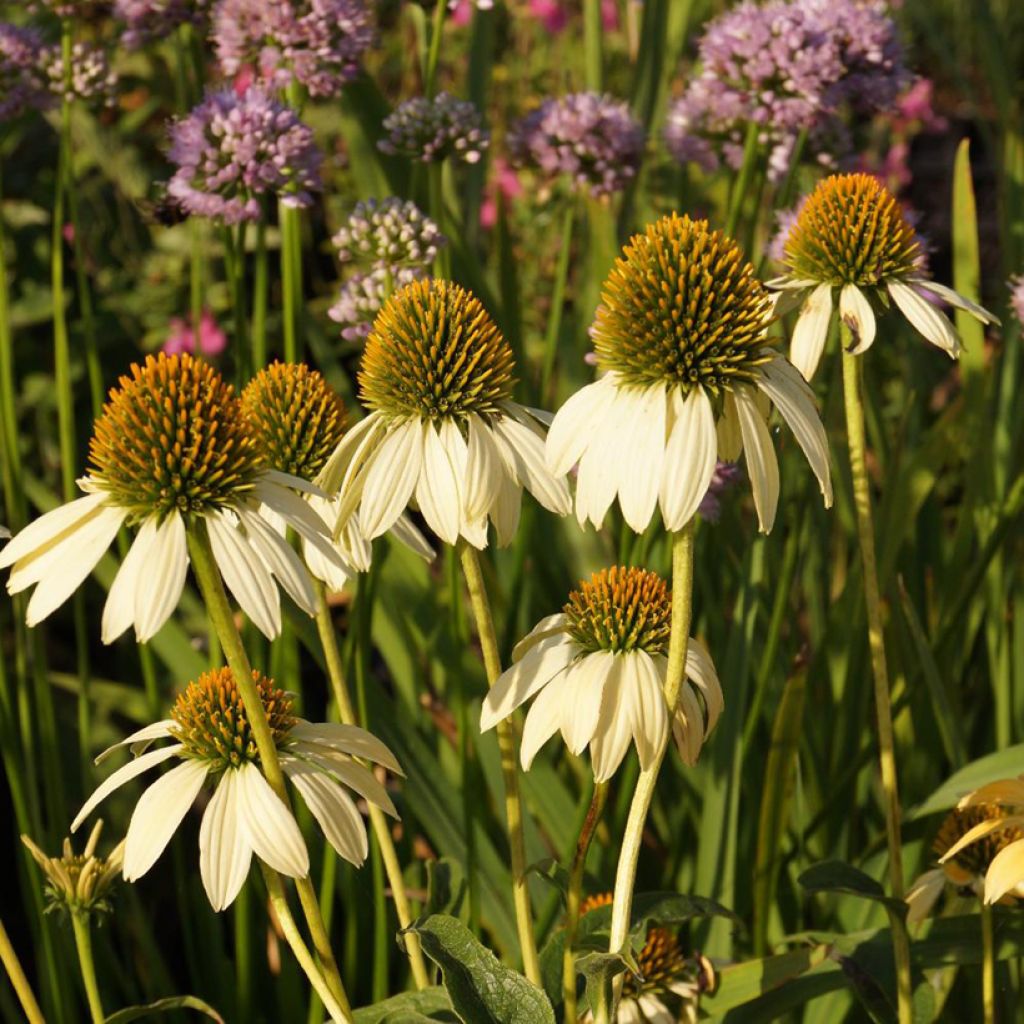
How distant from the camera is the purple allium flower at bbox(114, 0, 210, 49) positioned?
190 centimetres

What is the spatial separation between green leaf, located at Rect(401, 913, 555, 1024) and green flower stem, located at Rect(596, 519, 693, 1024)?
0.07m

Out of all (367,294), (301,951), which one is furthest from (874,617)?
(367,294)

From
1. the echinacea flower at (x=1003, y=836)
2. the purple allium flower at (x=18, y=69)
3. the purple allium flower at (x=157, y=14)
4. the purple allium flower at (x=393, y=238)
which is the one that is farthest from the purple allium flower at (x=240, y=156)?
the echinacea flower at (x=1003, y=836)

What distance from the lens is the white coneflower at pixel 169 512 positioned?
3.09 ft

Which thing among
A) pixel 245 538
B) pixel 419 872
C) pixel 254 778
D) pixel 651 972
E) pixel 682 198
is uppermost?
pixel 682 198

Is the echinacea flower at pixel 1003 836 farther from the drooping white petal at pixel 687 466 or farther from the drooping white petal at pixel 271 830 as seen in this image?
the drooping white petal at pixel 271 830

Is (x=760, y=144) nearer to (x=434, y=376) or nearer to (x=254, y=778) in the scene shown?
(x=434, y=376)

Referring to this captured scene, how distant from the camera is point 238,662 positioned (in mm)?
934

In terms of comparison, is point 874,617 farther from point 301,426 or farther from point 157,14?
point 157,14

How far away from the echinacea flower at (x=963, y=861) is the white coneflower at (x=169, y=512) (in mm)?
808

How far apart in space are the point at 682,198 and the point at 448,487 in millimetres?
1591

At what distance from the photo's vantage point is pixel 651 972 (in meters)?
1.43

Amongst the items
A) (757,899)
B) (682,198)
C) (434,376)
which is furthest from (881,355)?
(434,376)

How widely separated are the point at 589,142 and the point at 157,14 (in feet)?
2.09
